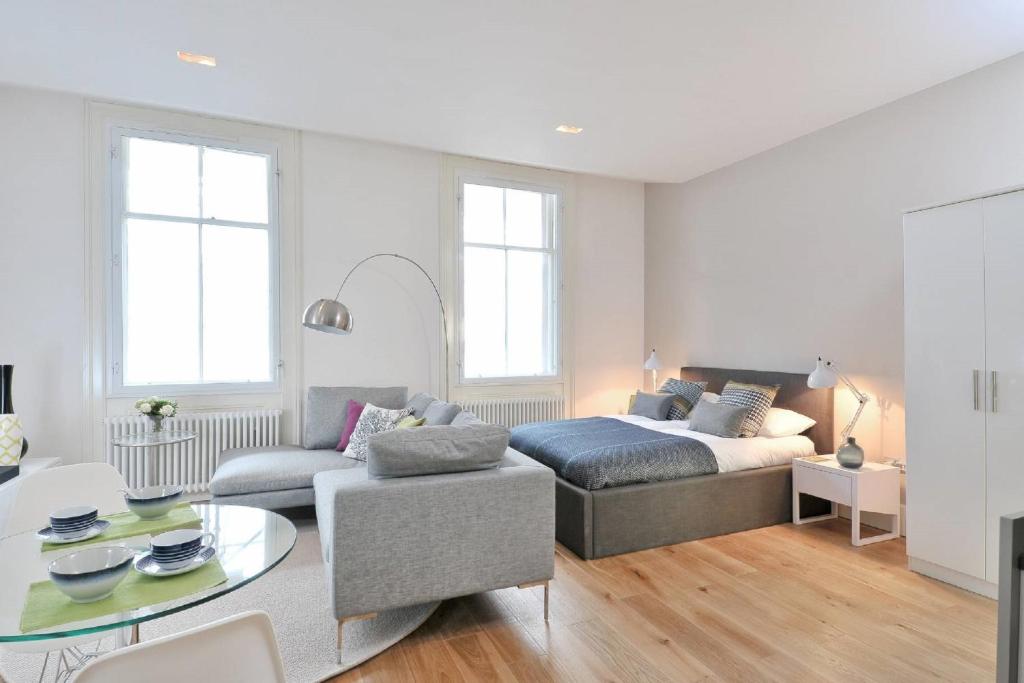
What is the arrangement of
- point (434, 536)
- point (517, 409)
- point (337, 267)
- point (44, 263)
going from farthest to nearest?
1. point (517, 409)
2. point (337, 267)
3. point (44, 263)
4. point (434, 536)

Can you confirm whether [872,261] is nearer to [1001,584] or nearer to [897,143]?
[897,143]

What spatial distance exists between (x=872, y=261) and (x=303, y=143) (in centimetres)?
438

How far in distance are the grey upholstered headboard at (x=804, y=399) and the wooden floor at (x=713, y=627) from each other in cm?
98

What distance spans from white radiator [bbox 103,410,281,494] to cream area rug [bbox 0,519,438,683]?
1.45 meters

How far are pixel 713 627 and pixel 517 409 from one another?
2996mm

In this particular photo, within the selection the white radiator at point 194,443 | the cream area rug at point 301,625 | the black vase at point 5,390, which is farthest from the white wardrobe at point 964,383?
the black vase at point 5,390

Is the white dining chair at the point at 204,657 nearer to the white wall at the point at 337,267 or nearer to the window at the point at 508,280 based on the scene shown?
the white wall at the point at 337,267

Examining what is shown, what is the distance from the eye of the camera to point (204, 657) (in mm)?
1006

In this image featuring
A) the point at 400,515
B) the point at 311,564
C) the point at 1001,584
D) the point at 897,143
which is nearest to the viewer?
the point at 1001,584

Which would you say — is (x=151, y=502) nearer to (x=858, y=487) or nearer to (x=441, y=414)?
(x=441, y=414)

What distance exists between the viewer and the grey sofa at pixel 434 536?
2141 mm

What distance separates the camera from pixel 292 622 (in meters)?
2.46

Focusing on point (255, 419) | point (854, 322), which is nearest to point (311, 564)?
point (255, 419)

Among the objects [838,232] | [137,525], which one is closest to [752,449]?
[838,232]
